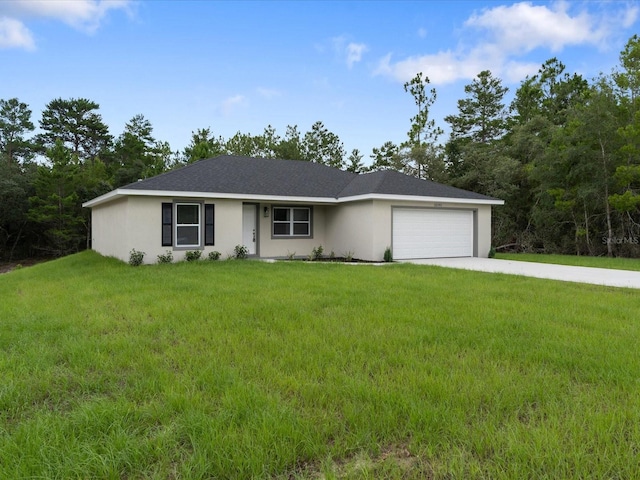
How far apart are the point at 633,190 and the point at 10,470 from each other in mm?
21904

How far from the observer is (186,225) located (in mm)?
13734

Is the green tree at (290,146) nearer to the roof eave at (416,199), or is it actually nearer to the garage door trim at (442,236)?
the roof eave at (416,199)

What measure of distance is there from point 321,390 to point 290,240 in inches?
516

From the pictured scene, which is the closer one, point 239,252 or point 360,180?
point 239,252

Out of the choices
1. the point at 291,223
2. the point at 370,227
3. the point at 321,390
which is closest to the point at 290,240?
the point at 291,223

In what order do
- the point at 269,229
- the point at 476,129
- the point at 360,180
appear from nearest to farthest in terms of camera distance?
the point at 269,229, the point at 360,180, the point at 476,129

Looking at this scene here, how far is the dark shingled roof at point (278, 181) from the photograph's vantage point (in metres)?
14.0

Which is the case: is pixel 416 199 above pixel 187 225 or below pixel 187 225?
above

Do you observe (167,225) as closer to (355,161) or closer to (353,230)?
(353,230)

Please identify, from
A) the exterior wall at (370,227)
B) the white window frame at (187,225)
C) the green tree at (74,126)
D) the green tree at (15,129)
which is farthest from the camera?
the green tree at (74,126)

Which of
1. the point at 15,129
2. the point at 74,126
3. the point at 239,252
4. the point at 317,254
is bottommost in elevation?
the point at 317,254

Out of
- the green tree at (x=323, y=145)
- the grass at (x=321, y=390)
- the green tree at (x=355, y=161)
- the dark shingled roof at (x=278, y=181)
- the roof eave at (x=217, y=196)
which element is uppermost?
the green tree at (x=323, y=145)

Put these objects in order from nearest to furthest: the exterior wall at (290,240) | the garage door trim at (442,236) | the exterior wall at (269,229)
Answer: the exterior wall at (269,229)
the garage door trim at (442,236)
the exterior wall at (290,240)

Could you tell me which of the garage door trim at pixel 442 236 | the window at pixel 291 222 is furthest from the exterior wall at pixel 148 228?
the garage door trim at pixel 442 236
